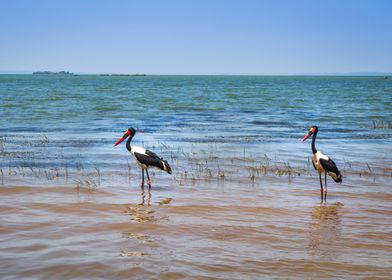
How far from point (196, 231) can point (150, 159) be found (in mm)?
4283

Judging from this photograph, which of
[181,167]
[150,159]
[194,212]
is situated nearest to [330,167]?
[194,212]

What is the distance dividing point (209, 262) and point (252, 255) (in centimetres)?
65

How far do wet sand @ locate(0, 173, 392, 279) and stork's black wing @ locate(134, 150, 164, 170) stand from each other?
0.51m

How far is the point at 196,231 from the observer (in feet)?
27.0

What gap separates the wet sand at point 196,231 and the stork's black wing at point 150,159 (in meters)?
0.51

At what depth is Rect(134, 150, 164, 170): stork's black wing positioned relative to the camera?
1223 cm

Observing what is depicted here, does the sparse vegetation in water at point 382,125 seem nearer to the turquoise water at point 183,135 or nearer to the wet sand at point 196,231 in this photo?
the turquoise water at point 183,135

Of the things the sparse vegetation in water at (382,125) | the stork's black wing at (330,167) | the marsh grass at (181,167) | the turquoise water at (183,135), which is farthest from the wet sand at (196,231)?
the sparse vegetation in water at (382,125)

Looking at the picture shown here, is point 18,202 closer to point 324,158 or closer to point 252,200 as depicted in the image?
point 252,200

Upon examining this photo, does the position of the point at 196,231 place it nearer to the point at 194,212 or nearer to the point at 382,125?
the point at 194,212

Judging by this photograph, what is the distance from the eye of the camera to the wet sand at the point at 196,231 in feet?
21.5

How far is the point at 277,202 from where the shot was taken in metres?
10.3

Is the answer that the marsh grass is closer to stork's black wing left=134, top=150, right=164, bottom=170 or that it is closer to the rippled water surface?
the rippled water surface

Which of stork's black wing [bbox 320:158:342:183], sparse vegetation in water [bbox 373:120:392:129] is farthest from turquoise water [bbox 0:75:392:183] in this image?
stork's black wing [bbox 320:158:342:183]
